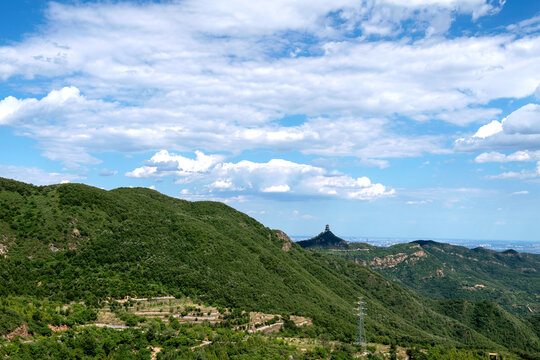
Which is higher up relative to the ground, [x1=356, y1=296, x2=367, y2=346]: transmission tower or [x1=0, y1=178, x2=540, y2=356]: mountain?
[x1=0, y1=178, x2=540, y2=356]: mountain

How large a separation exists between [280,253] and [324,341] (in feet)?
261

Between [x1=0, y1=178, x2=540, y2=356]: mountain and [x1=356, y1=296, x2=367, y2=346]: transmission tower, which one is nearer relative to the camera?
[x1=356, y1=296, x2=367, y2=346]: transmission tower

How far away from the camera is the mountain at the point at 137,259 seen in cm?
7250

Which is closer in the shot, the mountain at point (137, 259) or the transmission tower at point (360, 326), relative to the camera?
the transmission tower at point (360, 326)

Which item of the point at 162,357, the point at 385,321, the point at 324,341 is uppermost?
the point at 162,357

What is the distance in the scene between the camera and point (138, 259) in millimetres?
89750

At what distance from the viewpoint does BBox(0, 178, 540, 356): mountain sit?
238ft

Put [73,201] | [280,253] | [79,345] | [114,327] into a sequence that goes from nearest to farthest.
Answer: [79,345], [114,327], [73,201], [280,253]

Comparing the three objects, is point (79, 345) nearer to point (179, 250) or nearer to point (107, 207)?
point (179, 250)

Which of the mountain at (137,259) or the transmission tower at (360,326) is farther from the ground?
the mountain at (137,259)

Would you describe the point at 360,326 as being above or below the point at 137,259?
below

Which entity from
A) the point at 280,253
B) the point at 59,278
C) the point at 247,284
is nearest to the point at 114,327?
the point at 59,278

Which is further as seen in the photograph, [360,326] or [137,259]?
[137,259]

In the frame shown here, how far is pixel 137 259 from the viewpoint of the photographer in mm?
89625
